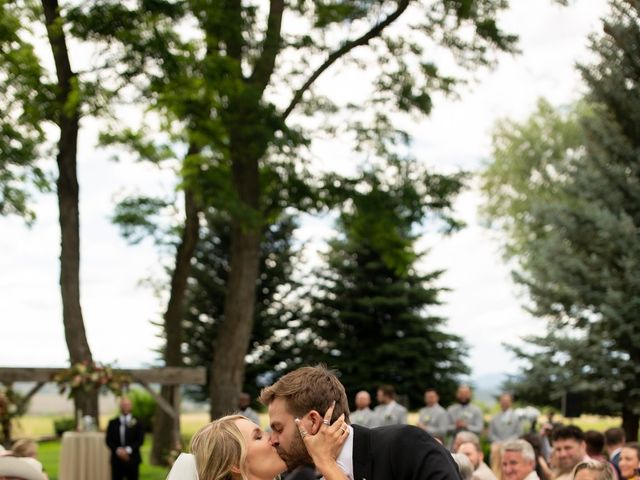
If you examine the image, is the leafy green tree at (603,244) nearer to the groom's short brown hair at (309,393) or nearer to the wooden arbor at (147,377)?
the wooden arbor at (147,377)

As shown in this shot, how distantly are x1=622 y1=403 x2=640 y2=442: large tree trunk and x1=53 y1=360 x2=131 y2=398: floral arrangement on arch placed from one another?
1167 centimetres

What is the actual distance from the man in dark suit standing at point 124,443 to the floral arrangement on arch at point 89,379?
579 mm

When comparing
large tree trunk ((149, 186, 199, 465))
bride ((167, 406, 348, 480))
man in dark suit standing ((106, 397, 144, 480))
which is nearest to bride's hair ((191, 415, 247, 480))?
bride ((167, 406, 348, 480))

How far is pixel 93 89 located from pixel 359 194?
6.13m

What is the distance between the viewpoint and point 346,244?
39.8m

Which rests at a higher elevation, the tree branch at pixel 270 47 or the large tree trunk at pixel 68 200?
the tree branch at pixel 270 47

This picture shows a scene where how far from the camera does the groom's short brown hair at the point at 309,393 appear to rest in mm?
4246

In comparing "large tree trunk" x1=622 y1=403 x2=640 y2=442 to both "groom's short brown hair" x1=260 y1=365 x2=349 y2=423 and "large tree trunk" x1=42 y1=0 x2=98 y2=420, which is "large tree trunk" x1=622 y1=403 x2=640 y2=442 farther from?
"groom's short brown hair" x1=260 y1=365 x2=349 y2=423

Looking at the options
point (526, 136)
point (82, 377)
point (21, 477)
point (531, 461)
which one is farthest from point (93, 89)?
point (526, 136)

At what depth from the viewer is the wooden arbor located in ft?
70.0

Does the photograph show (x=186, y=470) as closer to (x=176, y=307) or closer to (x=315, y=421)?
(x=315, y=421)

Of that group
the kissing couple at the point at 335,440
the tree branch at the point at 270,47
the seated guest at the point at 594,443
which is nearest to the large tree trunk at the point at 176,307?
the tree branch at the point at 270,47

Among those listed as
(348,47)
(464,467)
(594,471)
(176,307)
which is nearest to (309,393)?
(594,471)

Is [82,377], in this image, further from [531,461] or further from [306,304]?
[306,304]
